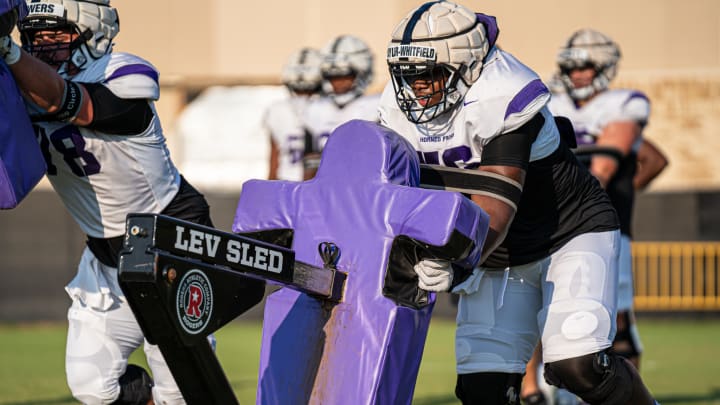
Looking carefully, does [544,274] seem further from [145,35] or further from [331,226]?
[145,35]

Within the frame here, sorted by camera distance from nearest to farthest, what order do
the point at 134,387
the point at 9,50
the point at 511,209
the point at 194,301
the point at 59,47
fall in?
the point at 194,301 < the point at 511,209 < the point at 9,50 < the point at 59,47 < the point at 134,387

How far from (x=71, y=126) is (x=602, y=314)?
2022 millimetres

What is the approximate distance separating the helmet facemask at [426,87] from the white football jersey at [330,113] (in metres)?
4.08

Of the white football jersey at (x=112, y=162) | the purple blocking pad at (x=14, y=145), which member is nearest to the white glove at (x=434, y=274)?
the purple blocking pad at (x=14, y=145)

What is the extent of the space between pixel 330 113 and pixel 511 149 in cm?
461

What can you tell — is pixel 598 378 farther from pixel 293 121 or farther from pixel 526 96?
pixel 293 121

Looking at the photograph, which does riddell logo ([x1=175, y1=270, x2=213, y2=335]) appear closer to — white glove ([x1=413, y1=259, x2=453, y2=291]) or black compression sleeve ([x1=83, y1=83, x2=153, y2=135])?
white glove ([x1=413, y1=259, x2=453, y2=291])

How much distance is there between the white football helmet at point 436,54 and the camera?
3.89 m

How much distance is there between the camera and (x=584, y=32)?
7152 mm

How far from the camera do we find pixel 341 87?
28.2ft

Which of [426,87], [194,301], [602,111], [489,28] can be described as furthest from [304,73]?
[194,301]

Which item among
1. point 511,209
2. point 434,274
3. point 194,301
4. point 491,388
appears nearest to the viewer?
point 194,301

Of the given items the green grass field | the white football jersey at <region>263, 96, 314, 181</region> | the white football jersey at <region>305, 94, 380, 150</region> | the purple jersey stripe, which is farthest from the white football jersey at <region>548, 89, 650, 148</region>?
the purple jersey stripe

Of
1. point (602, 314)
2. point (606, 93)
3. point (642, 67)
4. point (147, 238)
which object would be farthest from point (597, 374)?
point (642, 67)
